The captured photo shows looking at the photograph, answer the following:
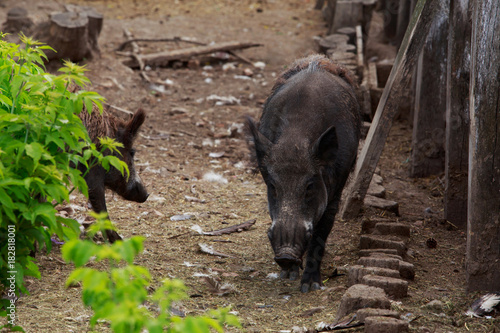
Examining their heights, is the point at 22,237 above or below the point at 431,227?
above

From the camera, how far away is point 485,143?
172 inches

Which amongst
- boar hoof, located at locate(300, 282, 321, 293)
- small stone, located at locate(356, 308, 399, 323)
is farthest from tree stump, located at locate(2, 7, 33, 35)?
small stone, located at locate(356, 308, 399, 323)

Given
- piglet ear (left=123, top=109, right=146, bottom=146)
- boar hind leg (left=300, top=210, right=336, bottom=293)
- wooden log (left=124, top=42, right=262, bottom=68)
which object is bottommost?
boar hind leg (left=300, top=210, right=336, bottom=293)

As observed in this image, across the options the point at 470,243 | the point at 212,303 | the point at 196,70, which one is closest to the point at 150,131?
the point at 196,70

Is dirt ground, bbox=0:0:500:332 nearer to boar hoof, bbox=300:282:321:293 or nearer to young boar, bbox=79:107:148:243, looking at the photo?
boar hoof, bbox=300:282:321:293

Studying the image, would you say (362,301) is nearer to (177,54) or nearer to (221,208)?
(221,208)

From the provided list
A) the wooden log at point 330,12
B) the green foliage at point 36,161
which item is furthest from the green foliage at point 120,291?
the wooden log at point 330,12

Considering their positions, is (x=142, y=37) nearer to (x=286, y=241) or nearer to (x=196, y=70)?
(x=196, y=70)

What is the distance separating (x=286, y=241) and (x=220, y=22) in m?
10.9

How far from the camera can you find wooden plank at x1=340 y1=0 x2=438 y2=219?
19.1 feet

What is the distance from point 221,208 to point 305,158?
232 cm

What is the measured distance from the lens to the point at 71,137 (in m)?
3.17

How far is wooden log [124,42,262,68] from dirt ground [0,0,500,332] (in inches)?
8.6

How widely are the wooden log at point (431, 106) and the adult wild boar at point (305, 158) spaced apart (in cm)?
189
